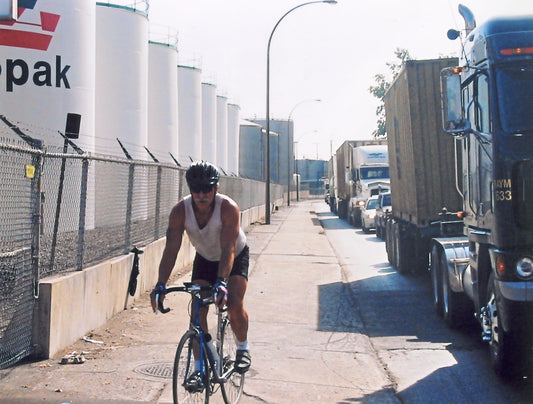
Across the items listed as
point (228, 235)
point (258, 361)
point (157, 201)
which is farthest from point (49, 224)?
point (228, 235)

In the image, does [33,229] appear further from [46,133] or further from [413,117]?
[46,133]

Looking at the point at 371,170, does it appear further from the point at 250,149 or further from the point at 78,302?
the point at 250,149

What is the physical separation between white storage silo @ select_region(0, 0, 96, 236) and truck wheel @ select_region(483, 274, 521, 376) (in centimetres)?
1336

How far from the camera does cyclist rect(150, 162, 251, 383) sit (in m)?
5.21

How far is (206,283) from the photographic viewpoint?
5.62 m

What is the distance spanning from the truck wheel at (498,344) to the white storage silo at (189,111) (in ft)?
126

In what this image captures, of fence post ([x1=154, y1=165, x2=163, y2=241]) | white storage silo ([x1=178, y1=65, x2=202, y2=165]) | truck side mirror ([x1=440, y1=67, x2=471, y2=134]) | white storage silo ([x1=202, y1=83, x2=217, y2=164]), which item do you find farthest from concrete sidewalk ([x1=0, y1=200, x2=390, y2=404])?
white storage silo ([x1=202, y1=83, x2=217, y2=164])

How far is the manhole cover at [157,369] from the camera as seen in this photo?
23.4ft

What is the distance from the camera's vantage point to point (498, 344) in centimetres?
687

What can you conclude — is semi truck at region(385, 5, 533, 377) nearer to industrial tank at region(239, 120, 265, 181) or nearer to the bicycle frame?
the bicycle frame

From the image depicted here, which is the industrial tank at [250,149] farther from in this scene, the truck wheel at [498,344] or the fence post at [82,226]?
the truck wheel at [498,344]

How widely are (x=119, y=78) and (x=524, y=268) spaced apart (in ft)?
77.2

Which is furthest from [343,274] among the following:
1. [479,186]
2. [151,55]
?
[151,55]

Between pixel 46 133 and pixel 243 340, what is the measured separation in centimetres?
1525
